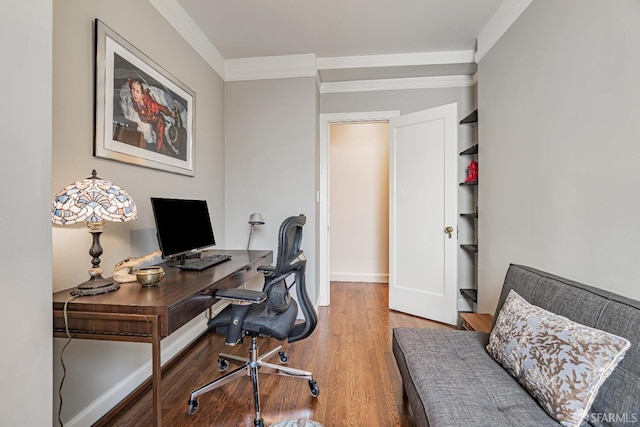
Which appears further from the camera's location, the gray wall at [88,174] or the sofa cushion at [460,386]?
the gray wall at [88,174]

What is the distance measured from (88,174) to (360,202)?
357 centimetres

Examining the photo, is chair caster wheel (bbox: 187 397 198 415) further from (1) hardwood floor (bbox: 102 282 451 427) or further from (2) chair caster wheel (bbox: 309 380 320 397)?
(2) chair caster wheel (bbox: 309 380 320 397)

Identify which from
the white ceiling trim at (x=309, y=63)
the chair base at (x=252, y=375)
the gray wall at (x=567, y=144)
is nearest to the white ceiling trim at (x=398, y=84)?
the white ceiling trim at (x=309, y=63)

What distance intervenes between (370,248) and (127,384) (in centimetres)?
345

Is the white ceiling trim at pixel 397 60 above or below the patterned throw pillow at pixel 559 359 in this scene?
above

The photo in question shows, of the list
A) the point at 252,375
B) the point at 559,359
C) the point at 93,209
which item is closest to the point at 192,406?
the point at 252,375

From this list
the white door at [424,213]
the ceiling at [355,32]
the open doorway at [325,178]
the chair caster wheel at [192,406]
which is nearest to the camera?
the chair caster wheel at [192,406]

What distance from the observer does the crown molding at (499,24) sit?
202 centimetres

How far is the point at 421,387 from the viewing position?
3.83 feet

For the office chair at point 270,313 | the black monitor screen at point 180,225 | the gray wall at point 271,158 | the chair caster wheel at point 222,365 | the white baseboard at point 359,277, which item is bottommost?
the chair caster wheel at point 222,365

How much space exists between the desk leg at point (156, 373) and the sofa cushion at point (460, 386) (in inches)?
38.1

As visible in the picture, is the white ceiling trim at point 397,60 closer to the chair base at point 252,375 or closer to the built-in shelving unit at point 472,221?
the built-in shelving unit at point 472,221

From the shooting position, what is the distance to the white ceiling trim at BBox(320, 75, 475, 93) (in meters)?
3.17

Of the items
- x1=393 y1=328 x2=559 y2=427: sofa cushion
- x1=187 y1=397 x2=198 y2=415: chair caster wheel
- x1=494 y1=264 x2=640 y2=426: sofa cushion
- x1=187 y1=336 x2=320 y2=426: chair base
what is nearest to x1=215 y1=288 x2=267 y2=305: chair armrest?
x1=187 y1=336 x2=320 y2=426: chair base
